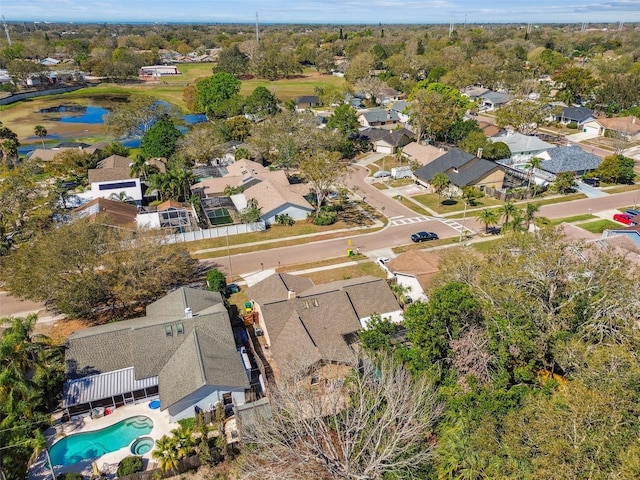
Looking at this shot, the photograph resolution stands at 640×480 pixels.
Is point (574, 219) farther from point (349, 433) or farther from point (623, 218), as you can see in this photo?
point (349, 433)

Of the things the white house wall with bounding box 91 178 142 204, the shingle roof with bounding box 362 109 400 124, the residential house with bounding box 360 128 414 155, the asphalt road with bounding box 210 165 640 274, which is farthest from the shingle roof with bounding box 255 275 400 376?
the shingle roof with bounding box 362 109 400 124

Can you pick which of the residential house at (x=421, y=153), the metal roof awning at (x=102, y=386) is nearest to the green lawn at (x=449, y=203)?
the residential house at (x=421, y=153)

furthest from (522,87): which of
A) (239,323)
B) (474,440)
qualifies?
(474,440)

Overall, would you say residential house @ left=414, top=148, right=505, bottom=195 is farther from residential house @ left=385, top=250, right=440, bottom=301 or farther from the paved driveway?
residential house @ left=385, top=250, right=440, bottom=301

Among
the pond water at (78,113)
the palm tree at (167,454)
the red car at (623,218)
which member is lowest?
the pond water at (78,113)

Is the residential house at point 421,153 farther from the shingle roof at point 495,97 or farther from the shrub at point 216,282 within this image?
the shingle roof at point 495,97

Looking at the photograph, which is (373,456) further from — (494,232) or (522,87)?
(522,87)
